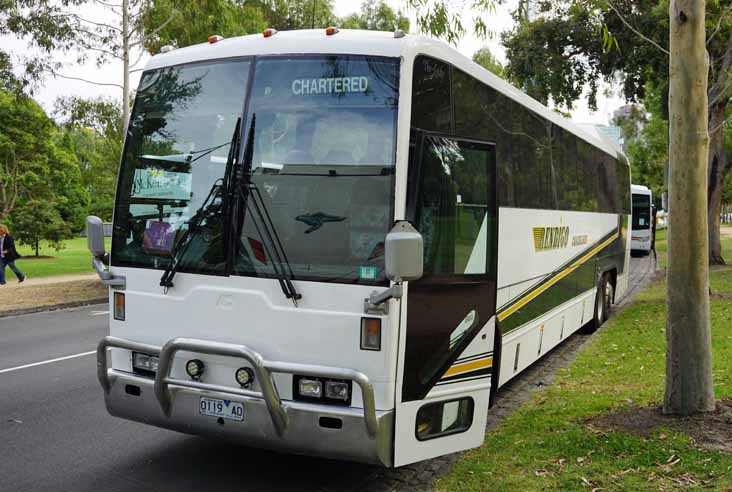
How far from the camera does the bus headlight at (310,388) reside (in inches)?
189

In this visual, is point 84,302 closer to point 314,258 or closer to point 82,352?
point 82,352

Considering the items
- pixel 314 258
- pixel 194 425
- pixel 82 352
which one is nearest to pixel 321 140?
pixel 314 258

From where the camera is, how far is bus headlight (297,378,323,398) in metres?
4.80

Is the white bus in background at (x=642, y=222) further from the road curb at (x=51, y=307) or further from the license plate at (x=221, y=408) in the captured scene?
the license plate at (x=221, y=408)

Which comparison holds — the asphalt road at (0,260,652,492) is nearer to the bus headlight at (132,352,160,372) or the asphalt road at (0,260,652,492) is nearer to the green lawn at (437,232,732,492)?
the green lawn at (437,232,732,492)

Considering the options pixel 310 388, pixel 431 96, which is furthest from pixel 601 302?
pixel 310 388

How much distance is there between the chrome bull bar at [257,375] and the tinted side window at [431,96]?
182 cm

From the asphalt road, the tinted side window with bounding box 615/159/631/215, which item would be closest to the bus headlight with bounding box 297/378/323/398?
the asphalt road

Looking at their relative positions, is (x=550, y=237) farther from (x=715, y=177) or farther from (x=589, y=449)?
(x=715, y=177)

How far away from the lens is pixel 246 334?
5.02 meters

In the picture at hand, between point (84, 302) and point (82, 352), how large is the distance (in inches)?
330

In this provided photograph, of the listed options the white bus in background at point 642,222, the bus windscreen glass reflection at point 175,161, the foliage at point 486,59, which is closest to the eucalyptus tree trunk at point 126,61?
the bus windscreen glass reflection at point 175,161

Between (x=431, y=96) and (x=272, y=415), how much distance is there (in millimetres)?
2549

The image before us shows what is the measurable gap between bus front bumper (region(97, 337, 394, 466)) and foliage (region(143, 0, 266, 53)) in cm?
1616
